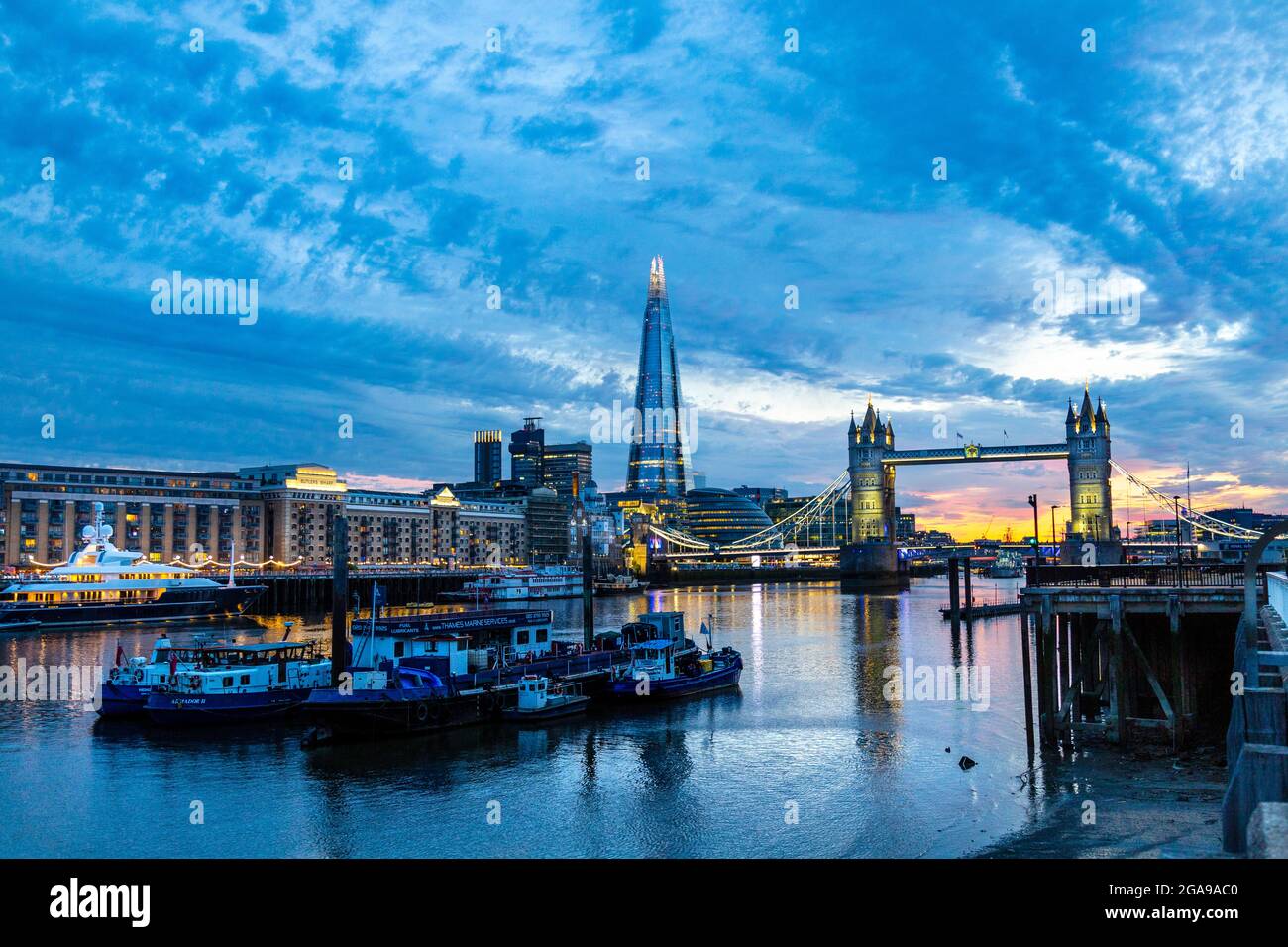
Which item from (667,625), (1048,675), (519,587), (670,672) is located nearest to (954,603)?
(667,625)

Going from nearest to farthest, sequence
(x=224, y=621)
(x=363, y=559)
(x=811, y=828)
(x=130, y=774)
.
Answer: (x=811, y=828), (x=130, y=774), (x=224, y=621), (x=363, y=559)

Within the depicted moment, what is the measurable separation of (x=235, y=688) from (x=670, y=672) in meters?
19.0

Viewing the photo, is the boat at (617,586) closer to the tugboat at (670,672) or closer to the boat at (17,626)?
the boat at (17,626)

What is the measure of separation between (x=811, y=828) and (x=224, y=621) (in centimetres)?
8763

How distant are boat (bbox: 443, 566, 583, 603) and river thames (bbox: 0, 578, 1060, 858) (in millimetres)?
78685

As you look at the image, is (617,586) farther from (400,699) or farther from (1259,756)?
(1259,756)

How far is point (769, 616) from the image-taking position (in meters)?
105

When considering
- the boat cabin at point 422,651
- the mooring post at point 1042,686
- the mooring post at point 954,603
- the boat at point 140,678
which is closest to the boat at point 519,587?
the mooring post at point 954,603

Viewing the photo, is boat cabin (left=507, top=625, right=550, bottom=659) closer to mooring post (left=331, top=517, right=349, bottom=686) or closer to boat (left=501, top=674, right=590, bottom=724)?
boat (left=501, top=674, right=590, bottom=724)

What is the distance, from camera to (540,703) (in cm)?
4031

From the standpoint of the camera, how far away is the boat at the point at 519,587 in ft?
429

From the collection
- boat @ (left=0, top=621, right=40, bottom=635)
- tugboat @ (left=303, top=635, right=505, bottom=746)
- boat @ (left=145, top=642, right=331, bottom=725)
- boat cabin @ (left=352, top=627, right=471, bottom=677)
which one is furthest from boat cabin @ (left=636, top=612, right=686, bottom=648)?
boat @ (left=0, top=621, right=40, bottom=635)
